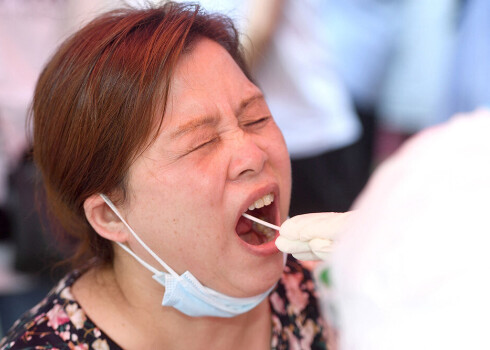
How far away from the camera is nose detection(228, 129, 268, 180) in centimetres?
121

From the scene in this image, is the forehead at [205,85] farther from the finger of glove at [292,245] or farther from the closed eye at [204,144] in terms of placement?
the finger of glove at [292,245]

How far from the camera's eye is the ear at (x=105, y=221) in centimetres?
130

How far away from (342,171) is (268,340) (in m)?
1.01

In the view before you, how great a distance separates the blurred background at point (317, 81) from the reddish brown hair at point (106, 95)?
0.16 metres

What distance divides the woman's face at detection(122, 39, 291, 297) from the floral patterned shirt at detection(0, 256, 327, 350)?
0.20 meters

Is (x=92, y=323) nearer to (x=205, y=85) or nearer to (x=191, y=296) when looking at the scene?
(x=191, y=296)

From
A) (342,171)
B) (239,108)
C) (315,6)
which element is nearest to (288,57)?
(315,6)

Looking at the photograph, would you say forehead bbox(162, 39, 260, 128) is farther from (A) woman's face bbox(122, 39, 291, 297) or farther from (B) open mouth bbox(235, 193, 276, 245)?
(B) open mouth bbox(235, 193, 276, 245)

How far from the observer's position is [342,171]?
2.36 m

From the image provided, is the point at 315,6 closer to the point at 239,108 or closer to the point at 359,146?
the point at 359,146

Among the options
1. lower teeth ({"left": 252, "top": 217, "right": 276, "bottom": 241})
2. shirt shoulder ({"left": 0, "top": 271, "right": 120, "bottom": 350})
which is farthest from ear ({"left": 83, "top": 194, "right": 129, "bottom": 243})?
lower teeth ({"left": 252, "top": 217, "right": 276, "bottom": 241})

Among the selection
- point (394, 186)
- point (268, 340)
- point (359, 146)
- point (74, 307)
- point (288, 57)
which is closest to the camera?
point (394, 186)

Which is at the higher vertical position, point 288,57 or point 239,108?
point 239,108

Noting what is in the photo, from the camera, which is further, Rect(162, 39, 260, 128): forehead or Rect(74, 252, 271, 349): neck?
Rect(74, 252, 271, 349): neck
